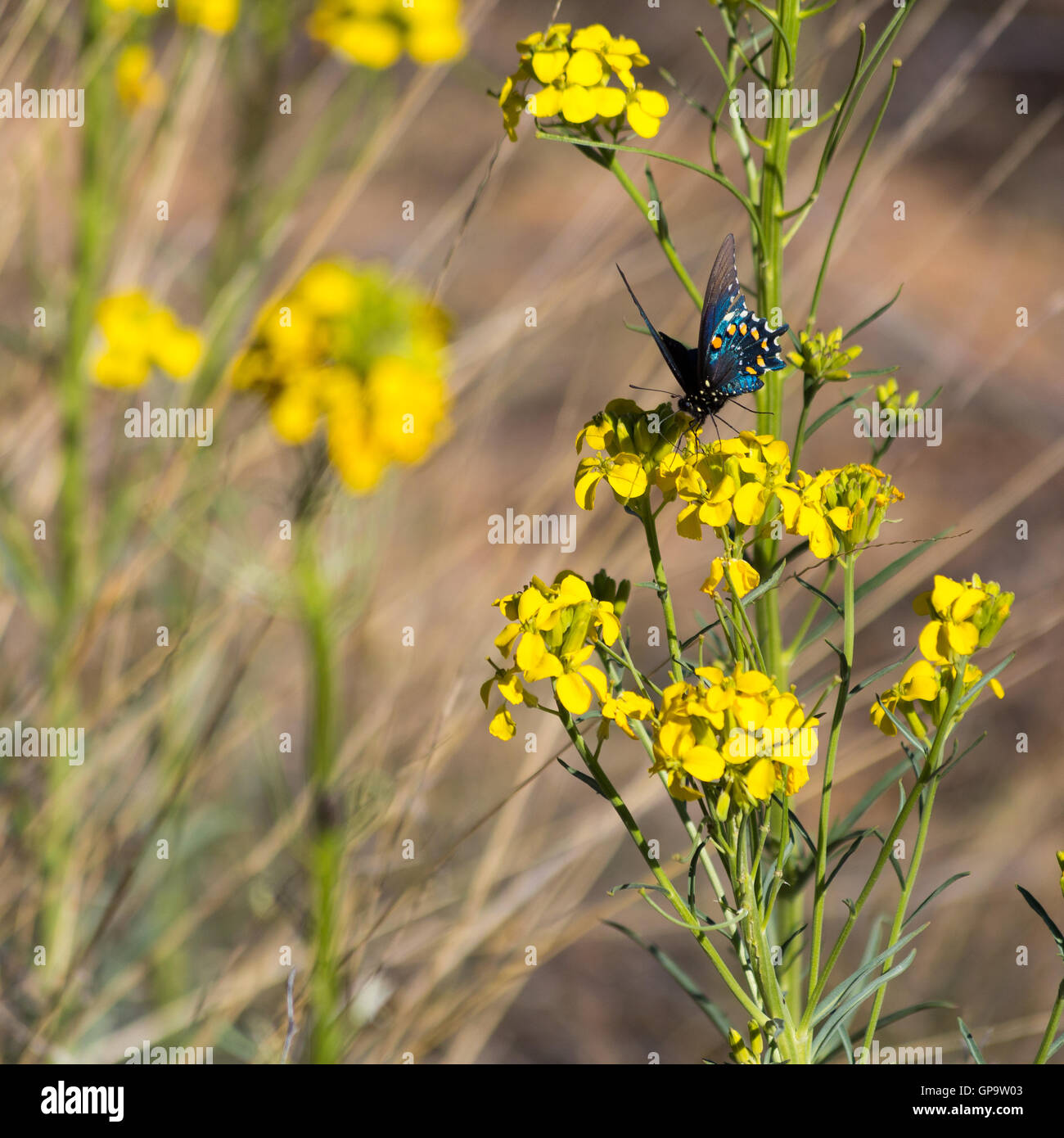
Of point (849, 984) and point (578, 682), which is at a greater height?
point (578, 682)

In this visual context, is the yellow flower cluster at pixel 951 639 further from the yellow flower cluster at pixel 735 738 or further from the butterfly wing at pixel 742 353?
the butterfly wing at pixel 742 353

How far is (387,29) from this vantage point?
155 cm

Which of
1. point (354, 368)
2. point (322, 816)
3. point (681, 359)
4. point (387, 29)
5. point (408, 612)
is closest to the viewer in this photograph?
point (681, 359)

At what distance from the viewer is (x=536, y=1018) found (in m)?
2.21

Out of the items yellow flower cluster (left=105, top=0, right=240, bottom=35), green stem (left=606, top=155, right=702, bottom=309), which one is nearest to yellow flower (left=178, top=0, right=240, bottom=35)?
yellow flower cluster (left=105, top=0, right=240, bottom=35)

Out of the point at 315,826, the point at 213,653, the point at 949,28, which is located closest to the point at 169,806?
the point at 315,826

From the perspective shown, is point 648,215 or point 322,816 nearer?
point 648,215

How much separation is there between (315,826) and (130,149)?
3.83 feet

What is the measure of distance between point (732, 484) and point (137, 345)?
125 centimetres

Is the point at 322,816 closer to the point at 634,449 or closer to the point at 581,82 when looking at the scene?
the point at 634,449

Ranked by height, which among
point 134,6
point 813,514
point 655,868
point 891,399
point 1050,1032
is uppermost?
point 134,6

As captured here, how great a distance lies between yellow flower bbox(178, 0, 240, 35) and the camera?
4.62 feet

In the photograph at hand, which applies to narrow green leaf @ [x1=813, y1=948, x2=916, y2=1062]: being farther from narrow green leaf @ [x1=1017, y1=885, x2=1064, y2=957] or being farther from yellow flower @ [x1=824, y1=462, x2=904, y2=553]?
yellow flower @ [x1=824, y1=462, x2=904, y2=553]

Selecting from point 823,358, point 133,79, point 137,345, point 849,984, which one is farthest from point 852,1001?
point 133,79
